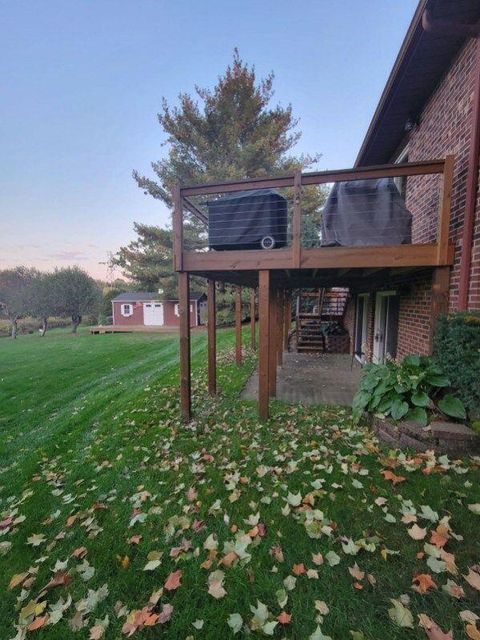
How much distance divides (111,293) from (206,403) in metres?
33.7

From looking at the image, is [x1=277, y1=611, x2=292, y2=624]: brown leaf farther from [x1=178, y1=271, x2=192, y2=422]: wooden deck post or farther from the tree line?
the tree line

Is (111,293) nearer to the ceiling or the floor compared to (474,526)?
nearer to the ceiling

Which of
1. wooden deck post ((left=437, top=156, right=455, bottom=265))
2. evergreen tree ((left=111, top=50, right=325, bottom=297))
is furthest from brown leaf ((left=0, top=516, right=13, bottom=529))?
evergreen tree ((left=111, top=50, right=325, bottom=297))

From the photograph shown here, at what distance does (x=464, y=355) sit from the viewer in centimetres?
320

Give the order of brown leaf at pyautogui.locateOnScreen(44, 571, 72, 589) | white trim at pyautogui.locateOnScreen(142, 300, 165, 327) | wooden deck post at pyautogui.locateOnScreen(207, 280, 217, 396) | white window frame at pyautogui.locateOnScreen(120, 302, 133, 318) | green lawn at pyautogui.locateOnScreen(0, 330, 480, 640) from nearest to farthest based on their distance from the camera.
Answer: green lawn at pyautogui.locateOnScreen(0, 330, 480, 640)
brown leaf at pyautogui.locateOnScreen(44, 571, 72, 589)
wooden deck post at pyautogui.locateOnScreen(207, 280, 217, 396)
white trim at pyautogui.locateOnScreen(142, 300, 165, 327)
white window frame at pyautogui.locateOnScreen(120, 302, 133, 318)

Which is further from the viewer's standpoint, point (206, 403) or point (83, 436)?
point (206, 403)

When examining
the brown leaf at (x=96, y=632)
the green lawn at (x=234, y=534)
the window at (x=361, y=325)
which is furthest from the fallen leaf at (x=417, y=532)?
the window at (x=361, y=325)

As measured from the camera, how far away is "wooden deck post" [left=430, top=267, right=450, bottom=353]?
376cm

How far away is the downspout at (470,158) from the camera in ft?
10.9

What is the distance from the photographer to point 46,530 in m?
2.63

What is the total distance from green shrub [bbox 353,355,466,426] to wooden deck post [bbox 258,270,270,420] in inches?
52.5

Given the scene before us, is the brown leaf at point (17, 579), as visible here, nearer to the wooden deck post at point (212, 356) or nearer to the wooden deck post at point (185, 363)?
the wooden deck post at point (185, 363)

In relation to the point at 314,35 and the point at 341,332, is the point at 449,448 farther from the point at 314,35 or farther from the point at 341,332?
the point at 314,35

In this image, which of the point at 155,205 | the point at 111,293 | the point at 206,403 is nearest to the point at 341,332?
the point at 206,403
